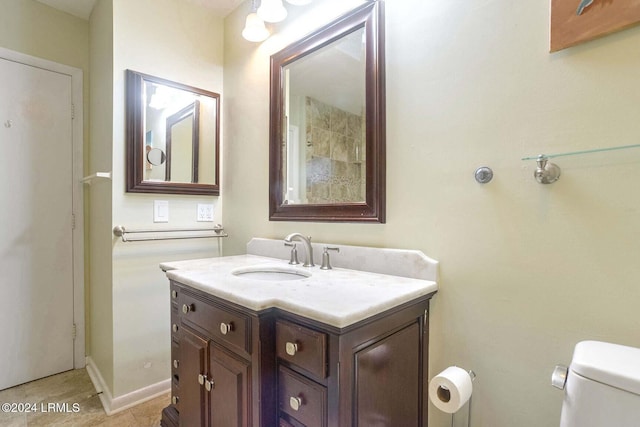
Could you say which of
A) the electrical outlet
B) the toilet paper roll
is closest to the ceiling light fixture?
the electrical outlet

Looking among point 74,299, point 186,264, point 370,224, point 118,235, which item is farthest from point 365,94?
point 74,299

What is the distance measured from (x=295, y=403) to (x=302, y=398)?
1.3 inches

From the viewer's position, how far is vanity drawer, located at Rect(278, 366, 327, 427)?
812mm

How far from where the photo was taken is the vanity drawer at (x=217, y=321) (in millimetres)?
975

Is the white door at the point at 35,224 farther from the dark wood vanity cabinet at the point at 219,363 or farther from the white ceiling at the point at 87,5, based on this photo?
the dark wood vanity cabinet at the point at 219,363

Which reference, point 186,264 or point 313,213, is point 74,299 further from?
point 313,213

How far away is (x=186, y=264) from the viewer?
1492mm

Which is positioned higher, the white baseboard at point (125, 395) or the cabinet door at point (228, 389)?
the cabinet door at point (228, 389)

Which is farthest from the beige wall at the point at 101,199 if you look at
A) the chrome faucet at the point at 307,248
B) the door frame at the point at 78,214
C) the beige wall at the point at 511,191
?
the beige wall at the point at 511,191

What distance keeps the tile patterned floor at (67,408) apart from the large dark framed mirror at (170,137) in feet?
4.06

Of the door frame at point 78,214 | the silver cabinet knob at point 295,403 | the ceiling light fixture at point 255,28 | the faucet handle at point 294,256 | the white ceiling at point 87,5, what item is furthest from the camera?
the door frame at point 78,214

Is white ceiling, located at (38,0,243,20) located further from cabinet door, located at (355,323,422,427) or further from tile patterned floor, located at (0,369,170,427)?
tile patterned floor, located at (0,369,170,427)

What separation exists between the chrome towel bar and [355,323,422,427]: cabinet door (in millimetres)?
1465

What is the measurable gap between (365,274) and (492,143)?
662mm
